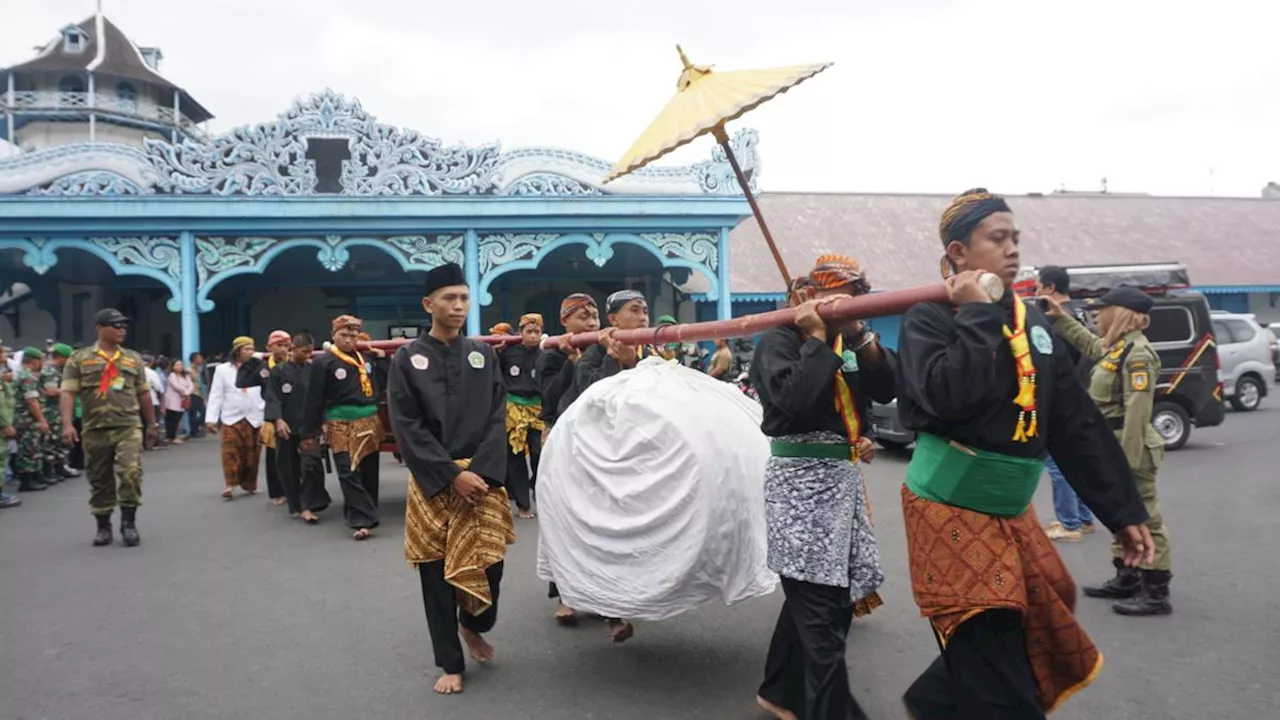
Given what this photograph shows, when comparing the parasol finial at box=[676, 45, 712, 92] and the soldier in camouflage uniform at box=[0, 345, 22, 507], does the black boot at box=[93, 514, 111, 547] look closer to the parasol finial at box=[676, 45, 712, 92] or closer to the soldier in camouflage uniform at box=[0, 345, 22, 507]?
the soldier in camouflage uniform at box=[0, 345, 22, 507]

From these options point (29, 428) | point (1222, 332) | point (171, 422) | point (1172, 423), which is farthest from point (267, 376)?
point (1222, 332)

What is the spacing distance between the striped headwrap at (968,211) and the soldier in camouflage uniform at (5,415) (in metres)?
9.26

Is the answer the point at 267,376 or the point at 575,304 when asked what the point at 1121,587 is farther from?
the point at 267,376

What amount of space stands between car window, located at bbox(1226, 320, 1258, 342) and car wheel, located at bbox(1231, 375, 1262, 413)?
725mm

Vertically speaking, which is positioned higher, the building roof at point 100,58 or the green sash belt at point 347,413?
the building roof at point 100,58

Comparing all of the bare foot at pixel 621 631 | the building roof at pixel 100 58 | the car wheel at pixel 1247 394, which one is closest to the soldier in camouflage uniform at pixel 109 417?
the bare foot at pixel 621 631

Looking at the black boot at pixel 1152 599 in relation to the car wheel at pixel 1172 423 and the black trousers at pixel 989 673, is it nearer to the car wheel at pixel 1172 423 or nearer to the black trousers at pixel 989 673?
the black trousers at pixel 989 673

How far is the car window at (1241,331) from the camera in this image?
14328 mm

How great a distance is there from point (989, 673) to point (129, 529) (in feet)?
22.6

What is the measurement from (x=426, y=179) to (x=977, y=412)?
13269 millimetres

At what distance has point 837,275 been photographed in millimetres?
3076

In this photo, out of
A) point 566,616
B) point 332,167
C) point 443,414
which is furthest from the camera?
point 332,167

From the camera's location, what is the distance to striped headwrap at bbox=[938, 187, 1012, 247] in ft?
8.16

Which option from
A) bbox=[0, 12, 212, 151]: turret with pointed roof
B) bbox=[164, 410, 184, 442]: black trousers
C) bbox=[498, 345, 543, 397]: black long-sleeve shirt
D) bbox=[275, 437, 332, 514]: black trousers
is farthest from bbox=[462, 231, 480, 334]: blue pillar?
bbox=[0, 12, 212, 151]: turret with pointed roof
